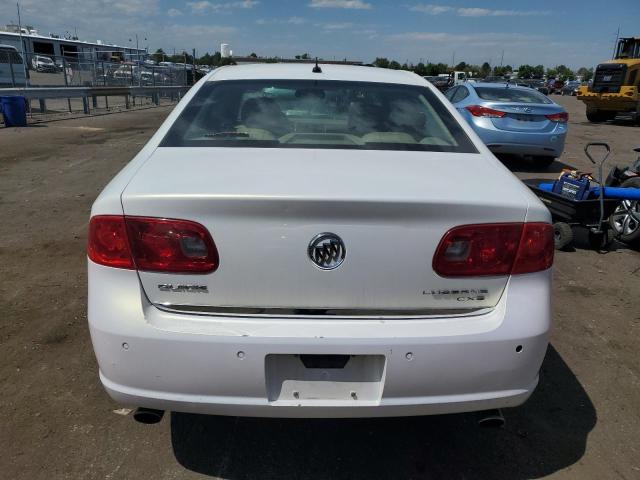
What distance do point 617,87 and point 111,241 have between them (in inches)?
951

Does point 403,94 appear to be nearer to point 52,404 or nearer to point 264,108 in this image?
point 264,108

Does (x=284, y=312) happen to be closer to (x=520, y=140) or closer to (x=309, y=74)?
(x=309, y=74)

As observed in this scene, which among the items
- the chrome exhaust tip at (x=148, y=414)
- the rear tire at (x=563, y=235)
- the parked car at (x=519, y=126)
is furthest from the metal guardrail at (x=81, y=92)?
the chrome exhaust tip at (x=148, y=414)

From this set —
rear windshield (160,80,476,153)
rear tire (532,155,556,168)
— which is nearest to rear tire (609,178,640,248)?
rear windshield (160,80,476,153)

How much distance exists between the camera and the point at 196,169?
223 cm

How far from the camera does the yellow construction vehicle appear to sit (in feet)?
70.5

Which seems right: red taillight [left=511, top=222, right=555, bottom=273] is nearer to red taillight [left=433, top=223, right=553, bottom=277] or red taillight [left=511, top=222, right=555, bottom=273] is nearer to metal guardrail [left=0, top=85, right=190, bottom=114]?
red taillight [left=433, top=223, right=553, bottom=277]

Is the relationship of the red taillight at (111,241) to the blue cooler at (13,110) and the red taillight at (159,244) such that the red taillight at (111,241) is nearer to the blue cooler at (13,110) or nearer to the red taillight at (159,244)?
the red taillight at (159,244)

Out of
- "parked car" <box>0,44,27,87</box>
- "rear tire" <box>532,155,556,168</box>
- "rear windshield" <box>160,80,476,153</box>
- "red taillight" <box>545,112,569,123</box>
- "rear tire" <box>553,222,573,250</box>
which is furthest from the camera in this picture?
"parked car" <box>0,44,27,87</box>

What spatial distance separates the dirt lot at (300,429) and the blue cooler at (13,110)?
1193 cm

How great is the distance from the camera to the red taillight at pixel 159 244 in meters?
2.00

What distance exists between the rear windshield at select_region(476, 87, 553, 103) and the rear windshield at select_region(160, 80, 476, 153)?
7.69 meters

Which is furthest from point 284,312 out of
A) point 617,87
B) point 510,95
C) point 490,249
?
point 617,87

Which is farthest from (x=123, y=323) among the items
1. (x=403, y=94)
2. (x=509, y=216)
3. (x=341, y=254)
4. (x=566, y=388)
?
(x=566, y=388)
